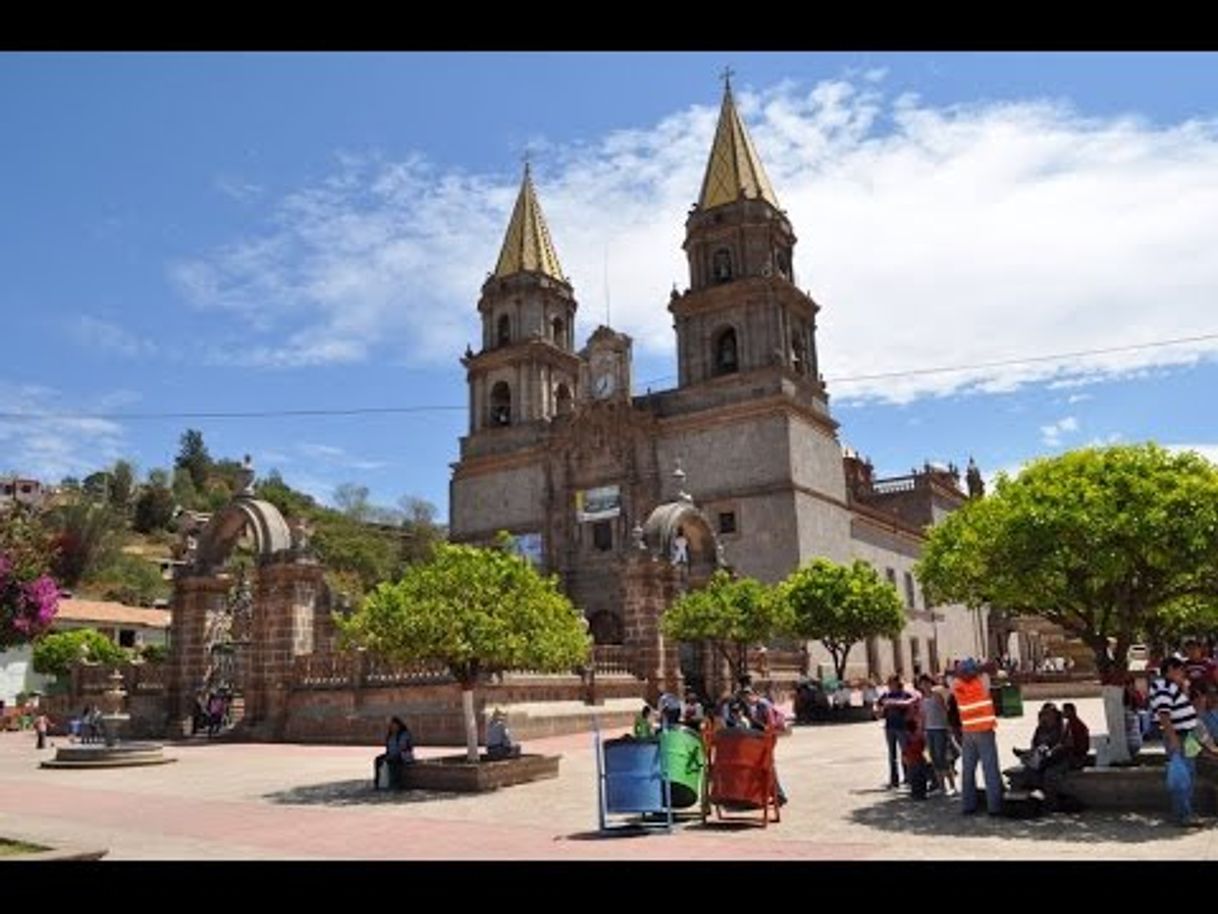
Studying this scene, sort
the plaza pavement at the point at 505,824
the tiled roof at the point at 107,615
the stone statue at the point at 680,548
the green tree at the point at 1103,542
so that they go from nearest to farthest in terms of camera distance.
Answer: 1. the plaza pavement at the point at 505,824
2. the green tree at the point at 1103,542
3. the stone statue at the point at 680,548
4. the tiled roof at the point at 107,615

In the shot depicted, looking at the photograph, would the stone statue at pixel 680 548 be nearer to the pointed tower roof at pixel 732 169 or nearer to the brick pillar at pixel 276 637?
the brick pillar at pixel 276 637

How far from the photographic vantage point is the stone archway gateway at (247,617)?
88.4ft

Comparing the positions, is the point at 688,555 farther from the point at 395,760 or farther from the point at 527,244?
the point at 527,244

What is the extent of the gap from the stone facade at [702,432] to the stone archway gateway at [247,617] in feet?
48.7

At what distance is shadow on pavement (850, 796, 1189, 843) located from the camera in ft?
30.6

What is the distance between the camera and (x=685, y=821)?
11.3 metres

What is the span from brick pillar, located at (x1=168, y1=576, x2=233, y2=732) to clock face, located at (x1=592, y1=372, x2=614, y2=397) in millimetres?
21323

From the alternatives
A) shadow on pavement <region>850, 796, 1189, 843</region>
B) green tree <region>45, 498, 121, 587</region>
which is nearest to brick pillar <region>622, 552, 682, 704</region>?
shadow on pavement <region>850, 796, 1189, 843</region>

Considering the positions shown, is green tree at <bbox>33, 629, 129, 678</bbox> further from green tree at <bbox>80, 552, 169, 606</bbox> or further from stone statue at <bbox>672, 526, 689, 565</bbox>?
green tree at <bbox>80, 552, 169, 606</bbox>

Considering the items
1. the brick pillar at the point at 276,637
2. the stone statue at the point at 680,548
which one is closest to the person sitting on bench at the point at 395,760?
the brick pillar at the point at 276,637

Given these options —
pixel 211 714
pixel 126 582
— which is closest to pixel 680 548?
pixel 211 714

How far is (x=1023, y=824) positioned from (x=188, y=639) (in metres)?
25.4

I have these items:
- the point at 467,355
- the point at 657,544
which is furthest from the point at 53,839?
the point at 467,355

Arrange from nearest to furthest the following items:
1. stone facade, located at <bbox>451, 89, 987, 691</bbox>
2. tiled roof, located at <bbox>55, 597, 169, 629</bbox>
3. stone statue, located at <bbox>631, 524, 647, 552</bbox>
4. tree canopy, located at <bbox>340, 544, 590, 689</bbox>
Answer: tree canopy, located at <bbox>340, 544, 590, 689</bbox> < stone statue, located at <bbox>631, 524, 647, 552</bbox> < stone facade, located at <bbox>451, 89, 987, 691</bbox> < tiled roof, located at <bbox>55, 597, 169, 629</bbox>
